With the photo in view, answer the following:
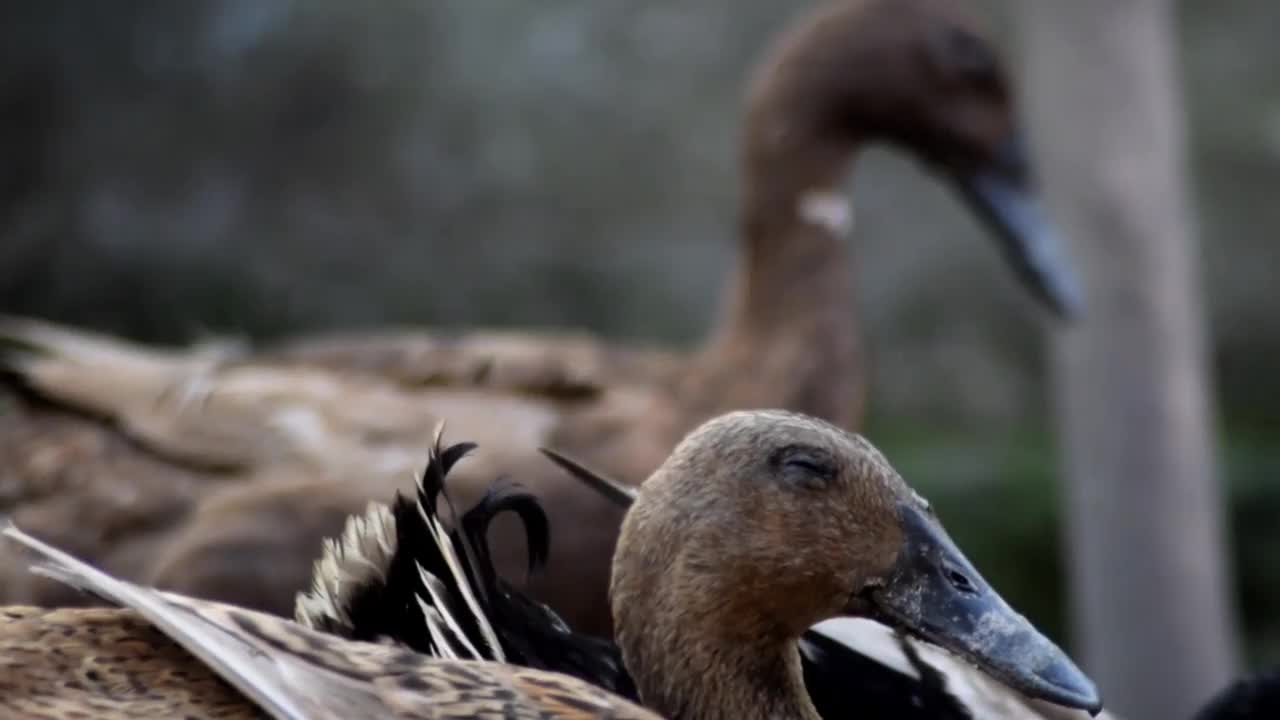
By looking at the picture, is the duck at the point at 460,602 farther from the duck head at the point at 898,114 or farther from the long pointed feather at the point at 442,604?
the duck head at the point at 898,114

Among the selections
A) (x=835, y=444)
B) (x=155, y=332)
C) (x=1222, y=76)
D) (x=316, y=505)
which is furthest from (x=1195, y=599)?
(x=155, y=332)

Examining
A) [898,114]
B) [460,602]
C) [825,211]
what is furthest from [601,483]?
[898,114]

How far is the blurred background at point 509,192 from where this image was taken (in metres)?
5.97

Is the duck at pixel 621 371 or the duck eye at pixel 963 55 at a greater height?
the duck eye at pixel 963 55

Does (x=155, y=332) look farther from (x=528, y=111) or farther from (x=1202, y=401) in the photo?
(x=1202, y=401)

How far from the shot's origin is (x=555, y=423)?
3562 mm

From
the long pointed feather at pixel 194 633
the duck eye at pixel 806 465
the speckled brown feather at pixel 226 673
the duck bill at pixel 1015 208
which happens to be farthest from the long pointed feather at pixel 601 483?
the duck bill at pixel 1015 208

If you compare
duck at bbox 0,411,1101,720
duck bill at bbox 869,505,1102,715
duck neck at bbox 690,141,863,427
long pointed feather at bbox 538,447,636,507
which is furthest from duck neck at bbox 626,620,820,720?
duck neck at bbox 690,141,863,427

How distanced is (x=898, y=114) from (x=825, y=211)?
0.23m

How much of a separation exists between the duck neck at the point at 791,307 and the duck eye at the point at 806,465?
1.63 meters

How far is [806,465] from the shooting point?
6.38 ft

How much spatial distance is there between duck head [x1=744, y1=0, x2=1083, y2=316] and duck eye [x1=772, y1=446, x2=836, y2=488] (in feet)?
6.19

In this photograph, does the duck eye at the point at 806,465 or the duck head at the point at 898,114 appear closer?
the duck eye at the point at 806,465

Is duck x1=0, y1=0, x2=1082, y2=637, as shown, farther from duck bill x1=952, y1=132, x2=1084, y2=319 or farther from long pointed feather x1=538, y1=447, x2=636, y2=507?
long pointed feather x1=538, y1=447, x2=636, y2=507
